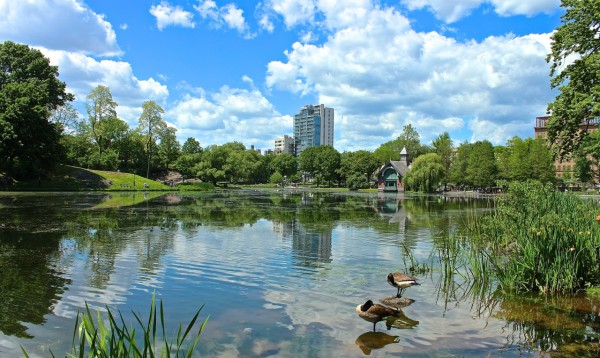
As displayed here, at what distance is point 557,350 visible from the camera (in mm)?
6711

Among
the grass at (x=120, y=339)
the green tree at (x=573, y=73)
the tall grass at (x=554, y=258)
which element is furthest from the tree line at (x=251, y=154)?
the grass at (x=120, y=339)

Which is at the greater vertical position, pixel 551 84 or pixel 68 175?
pixel 551 84

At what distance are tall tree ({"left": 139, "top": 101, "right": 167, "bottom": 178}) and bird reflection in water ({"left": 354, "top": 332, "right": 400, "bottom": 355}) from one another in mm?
76137

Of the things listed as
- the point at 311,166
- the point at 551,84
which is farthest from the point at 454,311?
the point at 311,166

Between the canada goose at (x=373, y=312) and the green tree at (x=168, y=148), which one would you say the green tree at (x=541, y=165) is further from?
the canada goose at (x=373, y=312)

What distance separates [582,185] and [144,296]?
10457 cm

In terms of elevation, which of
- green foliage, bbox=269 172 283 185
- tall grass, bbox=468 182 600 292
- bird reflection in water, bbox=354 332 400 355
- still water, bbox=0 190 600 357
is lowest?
bird reflection in water, bbox=354 332 400 355

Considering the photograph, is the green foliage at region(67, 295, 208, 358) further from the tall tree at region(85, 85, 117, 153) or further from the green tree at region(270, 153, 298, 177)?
the green tree at region(270, 153, 298, 177)

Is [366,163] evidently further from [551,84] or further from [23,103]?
[551,84]

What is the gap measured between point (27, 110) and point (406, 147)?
9210 centimetres

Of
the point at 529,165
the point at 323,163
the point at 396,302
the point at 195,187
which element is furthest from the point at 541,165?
the point at 396,302

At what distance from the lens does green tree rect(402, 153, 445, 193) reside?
79.7m

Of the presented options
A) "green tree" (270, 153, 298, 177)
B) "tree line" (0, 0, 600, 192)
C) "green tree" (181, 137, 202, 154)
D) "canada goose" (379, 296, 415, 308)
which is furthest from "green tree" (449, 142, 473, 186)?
"canada goose" (379, 296, 415, 308)

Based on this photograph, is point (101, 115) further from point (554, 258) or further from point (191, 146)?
point (554, 258)
